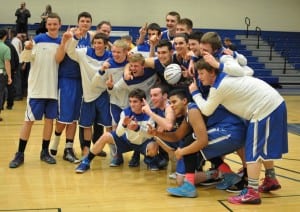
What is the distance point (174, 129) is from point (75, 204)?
51.4 inches

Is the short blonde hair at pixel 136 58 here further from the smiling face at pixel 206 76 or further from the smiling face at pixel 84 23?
the smiling face at pixel 206 76

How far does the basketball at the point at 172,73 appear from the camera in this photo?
15.5 feet

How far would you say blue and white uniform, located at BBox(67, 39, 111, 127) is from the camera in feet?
17.5

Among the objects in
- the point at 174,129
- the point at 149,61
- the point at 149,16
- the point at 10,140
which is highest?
the point at 149,16

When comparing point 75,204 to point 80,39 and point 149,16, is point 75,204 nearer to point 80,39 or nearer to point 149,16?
point 80,39

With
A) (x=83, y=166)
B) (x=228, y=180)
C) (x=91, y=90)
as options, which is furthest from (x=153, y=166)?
(x=91, y=90)

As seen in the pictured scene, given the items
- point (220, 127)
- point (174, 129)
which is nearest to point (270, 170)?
point (220, 127)

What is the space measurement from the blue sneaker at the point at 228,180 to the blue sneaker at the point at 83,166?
1.54 m

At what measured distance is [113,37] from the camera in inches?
683

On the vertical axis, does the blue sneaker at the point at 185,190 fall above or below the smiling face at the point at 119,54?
below

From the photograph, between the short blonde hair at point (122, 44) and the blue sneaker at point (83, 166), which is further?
the short blonde hair at point (122, 44)

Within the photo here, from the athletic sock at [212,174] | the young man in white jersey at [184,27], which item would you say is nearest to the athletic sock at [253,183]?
the athletic sock at [212,174]

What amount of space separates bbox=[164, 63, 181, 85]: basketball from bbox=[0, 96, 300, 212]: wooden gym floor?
1110mm

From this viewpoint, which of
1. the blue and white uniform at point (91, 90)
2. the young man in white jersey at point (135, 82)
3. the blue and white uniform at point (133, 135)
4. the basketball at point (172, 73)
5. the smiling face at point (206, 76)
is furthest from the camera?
the blue and white uniform at point (91, 90)
